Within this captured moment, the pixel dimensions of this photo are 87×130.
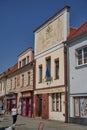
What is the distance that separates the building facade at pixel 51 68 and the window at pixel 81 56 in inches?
82.8

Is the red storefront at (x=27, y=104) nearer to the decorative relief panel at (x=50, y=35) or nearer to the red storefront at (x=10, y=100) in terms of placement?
the red storefront at (x=10, y=100)

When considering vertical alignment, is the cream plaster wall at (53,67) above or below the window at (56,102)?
above

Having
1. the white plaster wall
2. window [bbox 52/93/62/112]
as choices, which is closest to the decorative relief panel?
the white plaster wall

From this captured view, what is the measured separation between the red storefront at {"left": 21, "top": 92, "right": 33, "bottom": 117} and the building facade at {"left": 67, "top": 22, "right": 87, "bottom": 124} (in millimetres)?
10095

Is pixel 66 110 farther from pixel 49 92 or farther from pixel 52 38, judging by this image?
pixel 52 38

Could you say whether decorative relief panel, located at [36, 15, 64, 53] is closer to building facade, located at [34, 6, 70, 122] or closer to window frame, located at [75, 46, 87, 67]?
building facade, located at [34, 6, 70, 122]

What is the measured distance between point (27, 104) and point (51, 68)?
349 inches

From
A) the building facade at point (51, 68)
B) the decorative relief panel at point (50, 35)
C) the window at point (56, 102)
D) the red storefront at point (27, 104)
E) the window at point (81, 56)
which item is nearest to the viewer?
the window at point (81, 56)

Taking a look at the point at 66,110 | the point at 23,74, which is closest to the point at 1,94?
the point at 23,74

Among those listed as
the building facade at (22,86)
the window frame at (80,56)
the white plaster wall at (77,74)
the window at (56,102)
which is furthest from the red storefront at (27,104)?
the window frame at (80,56)

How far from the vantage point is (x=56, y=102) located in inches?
1094

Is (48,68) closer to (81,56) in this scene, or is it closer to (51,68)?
(51,68)

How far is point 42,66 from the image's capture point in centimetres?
3119

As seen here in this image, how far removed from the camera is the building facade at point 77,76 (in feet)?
75.5
